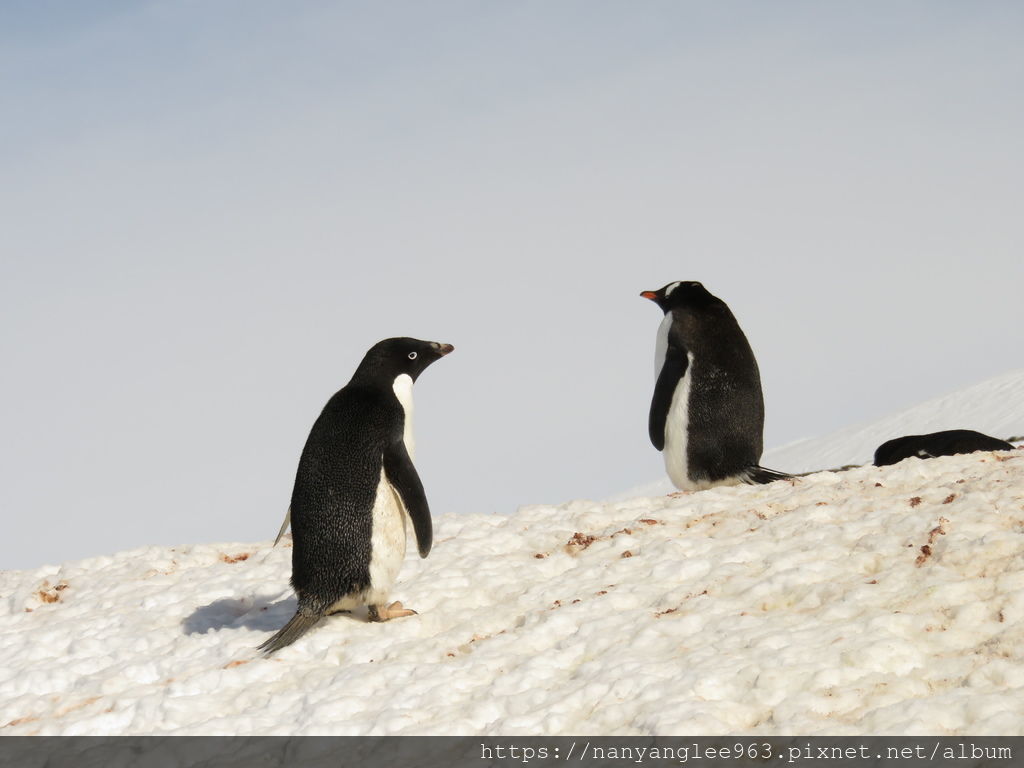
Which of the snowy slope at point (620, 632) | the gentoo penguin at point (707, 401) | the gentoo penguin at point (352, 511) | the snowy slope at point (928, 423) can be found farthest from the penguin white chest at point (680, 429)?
the snowy slope at point (928, 423)

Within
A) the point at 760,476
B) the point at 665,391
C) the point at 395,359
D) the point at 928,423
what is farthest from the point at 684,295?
the point at 928,423

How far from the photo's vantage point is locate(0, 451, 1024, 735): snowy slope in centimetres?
479

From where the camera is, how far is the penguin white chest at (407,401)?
22.9 ft

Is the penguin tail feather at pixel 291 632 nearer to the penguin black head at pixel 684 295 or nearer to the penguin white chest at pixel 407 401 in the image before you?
the penguin white chest at pixel 407 401

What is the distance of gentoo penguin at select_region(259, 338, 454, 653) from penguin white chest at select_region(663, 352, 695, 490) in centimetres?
413

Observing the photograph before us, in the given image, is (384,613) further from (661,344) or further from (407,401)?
(661,344)

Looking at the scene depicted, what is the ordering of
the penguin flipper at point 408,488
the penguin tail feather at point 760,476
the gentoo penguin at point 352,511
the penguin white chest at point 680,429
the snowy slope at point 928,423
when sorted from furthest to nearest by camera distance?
the snowy slope at point 928,423
the penguin white chest at point 680,429
the penguin tail feather at point 760,476
the penguin flipper at point 408,488
the gentoo penguin at point 352,511

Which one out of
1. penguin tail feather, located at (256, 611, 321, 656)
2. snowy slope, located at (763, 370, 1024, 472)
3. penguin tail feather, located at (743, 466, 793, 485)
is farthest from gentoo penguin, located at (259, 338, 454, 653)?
snowy slope, located at (763, 370, 1024, 472)

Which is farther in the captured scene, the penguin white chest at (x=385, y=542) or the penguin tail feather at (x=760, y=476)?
the penguin tail feather at (x=760, y=476)

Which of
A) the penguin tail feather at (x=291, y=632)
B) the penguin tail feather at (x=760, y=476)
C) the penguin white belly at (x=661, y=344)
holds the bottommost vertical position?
the penguin tail feather at (x=760, y=476)

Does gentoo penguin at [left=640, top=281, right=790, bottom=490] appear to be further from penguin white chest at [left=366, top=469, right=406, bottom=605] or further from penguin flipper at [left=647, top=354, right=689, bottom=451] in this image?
penguin white chest at [left=366, top=469, right=406, bottom=605]

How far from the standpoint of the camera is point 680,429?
10422 millimetres
